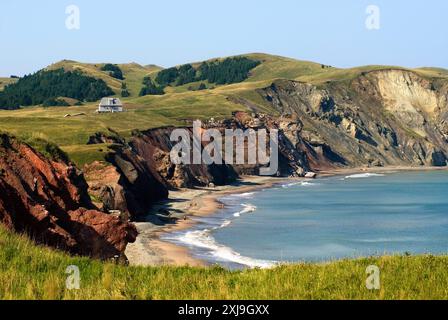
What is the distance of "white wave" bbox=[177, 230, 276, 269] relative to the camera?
162 ft

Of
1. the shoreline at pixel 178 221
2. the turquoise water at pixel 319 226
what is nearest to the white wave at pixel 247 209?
the turquoise water at pixel 319 226

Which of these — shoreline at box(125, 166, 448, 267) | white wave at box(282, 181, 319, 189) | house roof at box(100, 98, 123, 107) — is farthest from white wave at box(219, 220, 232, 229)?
house roof at box(100, 98, 123, 107)

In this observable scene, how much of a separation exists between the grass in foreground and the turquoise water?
13.8m

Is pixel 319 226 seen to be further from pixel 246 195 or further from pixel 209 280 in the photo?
pixel 209 280

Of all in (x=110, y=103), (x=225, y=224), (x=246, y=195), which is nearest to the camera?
(x=225, y=224)

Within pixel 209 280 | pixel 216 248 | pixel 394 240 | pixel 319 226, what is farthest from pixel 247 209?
pixel 209 280

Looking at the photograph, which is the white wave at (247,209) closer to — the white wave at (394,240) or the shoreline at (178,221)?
the shoreline at (178,221)

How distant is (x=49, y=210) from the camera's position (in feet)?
96.0

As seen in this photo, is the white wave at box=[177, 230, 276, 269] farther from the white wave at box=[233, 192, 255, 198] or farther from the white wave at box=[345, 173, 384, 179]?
the white wave at box=[345, 173, 384, 179]

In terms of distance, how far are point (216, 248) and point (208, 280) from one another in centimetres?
4264

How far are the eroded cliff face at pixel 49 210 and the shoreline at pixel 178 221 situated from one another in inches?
94.3

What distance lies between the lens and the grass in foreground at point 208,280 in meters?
11.7
